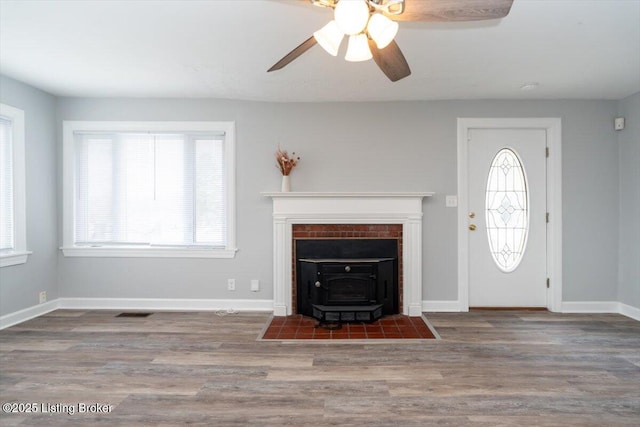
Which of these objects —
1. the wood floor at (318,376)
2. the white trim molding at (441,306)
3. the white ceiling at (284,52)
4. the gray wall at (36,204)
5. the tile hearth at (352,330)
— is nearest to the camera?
the wood floor at (318,376)

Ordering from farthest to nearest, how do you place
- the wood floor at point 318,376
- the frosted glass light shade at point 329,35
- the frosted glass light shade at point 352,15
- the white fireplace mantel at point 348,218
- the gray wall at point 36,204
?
the white fireplace mantel at point 348,218 < the gray wall at point 36,204 < the wood floor at point 318,376 < the frosted glass light shade at point 329,35 < the frosted glass light shade at point 352,15

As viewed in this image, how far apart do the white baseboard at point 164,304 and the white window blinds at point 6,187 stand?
35.6 inches

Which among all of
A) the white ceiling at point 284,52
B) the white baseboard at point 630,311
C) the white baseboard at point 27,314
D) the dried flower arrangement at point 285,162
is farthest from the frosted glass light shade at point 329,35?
the white baseboard at point 630,311

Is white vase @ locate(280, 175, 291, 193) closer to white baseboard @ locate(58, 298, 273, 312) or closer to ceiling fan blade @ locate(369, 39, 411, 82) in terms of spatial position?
white baseboard @ locate(58, 298, 273, 312)

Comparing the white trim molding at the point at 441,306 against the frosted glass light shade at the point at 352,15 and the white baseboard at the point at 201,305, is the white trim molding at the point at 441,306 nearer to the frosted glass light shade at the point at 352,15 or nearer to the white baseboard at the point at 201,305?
the white baseboard at the point at 201,305

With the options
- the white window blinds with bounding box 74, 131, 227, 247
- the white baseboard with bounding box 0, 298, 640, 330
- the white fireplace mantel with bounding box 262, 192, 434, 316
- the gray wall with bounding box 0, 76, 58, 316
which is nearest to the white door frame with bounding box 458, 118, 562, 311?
the white baseboard with bounding box 0, 298, 640, 330

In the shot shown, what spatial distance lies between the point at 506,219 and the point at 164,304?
12.6 feet

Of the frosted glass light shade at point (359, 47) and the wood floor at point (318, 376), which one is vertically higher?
the frosted glass light shade at point (359, 47)

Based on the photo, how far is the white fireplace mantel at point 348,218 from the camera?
396cm

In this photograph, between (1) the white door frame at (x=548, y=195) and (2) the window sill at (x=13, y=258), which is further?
(1) the white door frame at (x=548, y=195)

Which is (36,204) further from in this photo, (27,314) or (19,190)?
(27,314)

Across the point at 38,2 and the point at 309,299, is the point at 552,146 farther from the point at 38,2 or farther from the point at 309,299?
the point at 38,2

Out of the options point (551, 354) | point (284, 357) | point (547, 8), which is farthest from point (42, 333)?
point (547, 8)

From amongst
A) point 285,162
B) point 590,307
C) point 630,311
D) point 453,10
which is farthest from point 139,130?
point 630,311
